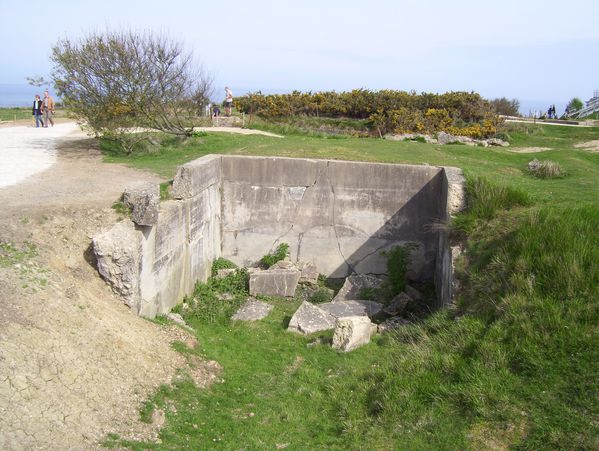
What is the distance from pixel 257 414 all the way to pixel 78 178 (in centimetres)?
666

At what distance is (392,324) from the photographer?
354 inches

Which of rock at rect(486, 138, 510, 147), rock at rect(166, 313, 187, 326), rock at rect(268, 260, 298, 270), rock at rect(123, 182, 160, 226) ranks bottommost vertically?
rock at rect(166, 313, 187, 326)

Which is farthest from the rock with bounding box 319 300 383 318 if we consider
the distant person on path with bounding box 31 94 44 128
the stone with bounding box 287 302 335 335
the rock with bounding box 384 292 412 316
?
the distant person on path with bounding box 31 94 44 128

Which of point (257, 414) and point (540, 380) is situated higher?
point (540, 380)

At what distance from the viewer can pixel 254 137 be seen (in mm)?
16891

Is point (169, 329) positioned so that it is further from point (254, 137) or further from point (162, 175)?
point (254, 137)

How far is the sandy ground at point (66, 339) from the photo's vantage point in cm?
496

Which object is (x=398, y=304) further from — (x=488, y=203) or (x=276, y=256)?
(x=276, y=256)

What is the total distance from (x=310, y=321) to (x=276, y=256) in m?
2.97

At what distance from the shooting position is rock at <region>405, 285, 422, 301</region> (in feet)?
34.2

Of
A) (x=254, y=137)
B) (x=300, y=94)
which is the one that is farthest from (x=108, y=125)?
(x=300, y=94)

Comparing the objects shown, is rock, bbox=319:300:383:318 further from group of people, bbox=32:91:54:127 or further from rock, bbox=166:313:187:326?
group of people, bbox=32:91:54:127

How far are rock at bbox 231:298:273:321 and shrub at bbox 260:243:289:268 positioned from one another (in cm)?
158

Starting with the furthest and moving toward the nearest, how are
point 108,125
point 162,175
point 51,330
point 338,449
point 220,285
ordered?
point 108,125
point 162,175
point 220,285
point 51,330
point 338,449
